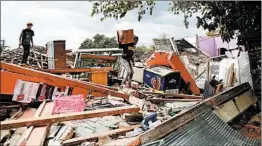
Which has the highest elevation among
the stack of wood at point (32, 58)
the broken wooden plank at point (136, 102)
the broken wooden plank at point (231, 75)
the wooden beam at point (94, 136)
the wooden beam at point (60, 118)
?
the stack of wood at point (32, 58)

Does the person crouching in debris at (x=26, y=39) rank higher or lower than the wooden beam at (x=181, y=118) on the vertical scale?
higher

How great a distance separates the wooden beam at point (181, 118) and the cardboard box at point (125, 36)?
3.30 metres

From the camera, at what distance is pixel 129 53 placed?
7676 millimetres

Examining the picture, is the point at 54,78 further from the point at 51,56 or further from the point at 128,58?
the point at 51,56

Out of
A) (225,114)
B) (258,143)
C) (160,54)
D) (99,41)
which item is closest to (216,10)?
(225,114)

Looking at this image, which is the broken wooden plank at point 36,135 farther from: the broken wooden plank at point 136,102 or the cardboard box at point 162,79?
the cardboard box at point 162,79

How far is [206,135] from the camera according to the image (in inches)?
135

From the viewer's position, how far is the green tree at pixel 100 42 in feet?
66.3

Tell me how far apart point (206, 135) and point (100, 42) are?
58.3 ft

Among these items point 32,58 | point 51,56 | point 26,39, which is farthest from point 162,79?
point 32,58

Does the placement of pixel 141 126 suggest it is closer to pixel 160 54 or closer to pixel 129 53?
pixel 129 53

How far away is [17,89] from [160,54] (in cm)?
478

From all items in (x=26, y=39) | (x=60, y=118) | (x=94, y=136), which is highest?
(x=26, y=39)

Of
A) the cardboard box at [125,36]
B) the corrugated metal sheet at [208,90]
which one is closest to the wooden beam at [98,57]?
the cardboard box at [125,36]
